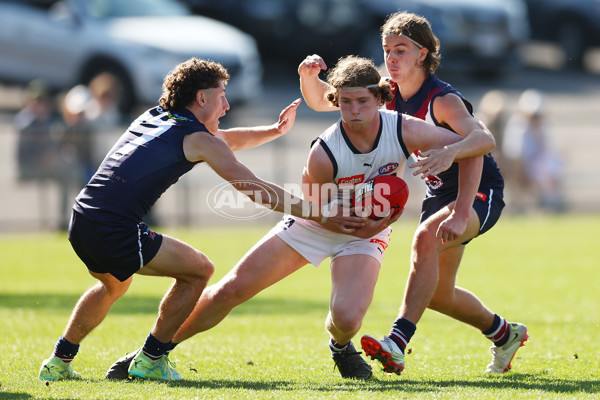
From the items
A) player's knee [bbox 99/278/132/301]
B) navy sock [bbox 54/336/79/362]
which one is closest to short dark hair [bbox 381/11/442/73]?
player's knee [bbox 99/278/132/301]

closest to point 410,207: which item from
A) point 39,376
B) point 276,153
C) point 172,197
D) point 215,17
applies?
point 276,153

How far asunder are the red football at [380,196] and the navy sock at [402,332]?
0.61 m

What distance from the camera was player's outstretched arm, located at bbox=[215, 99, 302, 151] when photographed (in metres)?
6.09

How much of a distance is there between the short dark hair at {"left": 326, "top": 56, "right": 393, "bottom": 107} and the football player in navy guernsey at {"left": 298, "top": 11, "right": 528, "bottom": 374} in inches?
4.6

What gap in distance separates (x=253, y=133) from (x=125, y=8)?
12.2m

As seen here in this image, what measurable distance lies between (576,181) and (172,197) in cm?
684

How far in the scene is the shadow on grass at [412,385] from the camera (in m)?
5.32

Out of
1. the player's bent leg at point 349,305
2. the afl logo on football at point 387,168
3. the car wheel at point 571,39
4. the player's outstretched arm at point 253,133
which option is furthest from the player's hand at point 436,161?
the car wheel at point 571,39

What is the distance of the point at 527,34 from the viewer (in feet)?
79.6

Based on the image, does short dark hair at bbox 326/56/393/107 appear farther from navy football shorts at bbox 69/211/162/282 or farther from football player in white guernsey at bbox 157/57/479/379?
navy football shorts at bbox 69/211/162/282

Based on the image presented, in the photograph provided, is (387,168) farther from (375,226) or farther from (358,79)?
(358,79)

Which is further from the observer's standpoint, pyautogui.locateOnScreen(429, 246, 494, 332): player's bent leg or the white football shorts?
pyautogui.locateOnScreen(429, 246, 494, 332): player's bent leg

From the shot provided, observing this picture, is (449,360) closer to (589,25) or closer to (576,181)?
(576,181)

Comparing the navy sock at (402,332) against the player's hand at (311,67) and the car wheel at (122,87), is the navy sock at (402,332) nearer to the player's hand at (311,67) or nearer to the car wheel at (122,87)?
the player's hand at (311,67)
